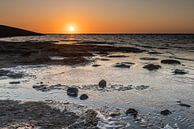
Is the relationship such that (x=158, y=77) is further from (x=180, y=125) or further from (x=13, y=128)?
(x=13, y=128)

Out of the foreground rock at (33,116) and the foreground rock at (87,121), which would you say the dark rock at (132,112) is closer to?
the foreground rock at (87,121)

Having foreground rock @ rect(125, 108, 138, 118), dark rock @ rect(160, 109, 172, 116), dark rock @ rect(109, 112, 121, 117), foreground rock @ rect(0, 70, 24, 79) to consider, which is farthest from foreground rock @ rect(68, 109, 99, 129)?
foreground rock @ rect(0, 70, 24, 79)

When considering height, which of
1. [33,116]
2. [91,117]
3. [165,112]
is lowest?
[165,112]

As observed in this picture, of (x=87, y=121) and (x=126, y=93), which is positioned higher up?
(x=87, y=121)

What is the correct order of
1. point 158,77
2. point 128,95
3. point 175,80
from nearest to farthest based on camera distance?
point 128,95
point 175,80
point 158,77

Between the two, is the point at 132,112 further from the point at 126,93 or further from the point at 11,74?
the point at 11,74

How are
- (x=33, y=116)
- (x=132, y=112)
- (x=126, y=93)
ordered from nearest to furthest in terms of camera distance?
(x=33, y=116) < (x=132, y=112) < (x=126, y=93)

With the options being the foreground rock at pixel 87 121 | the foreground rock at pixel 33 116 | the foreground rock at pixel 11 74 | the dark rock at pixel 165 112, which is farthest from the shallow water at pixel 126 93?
the foreground rock at pixel 33 116

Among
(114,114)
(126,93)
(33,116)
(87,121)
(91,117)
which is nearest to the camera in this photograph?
(87,121)

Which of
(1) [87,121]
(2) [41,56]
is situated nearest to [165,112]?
(1) [87,121]

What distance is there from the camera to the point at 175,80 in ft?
85.5

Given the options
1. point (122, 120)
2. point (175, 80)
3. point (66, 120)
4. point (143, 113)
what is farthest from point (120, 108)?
point (175, 80)

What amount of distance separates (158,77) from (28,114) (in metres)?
15.6

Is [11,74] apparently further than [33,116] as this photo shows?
Yes
